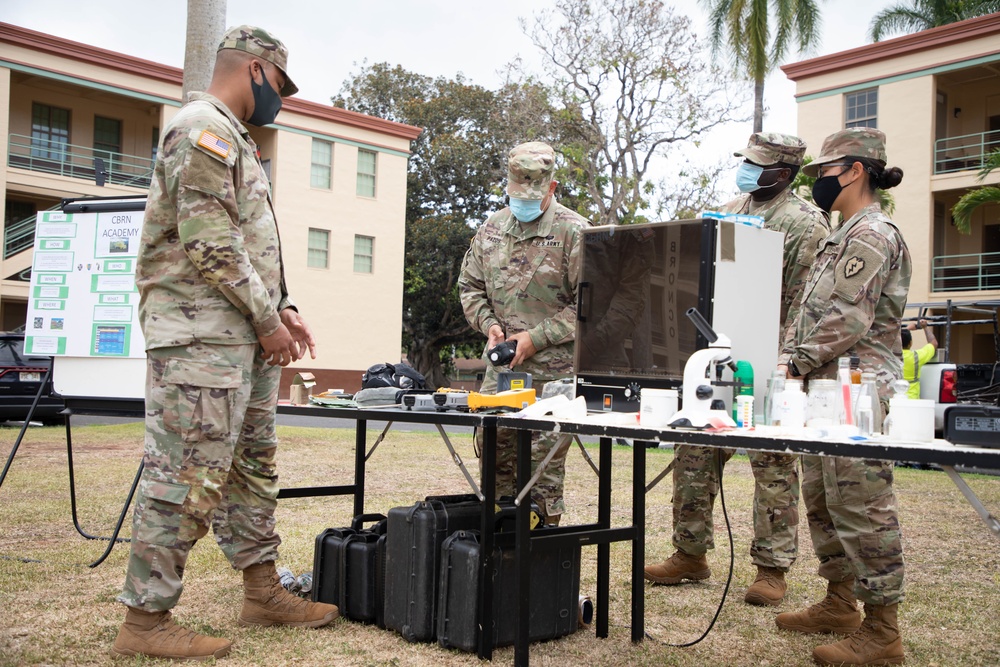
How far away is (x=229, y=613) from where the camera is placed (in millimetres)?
4301

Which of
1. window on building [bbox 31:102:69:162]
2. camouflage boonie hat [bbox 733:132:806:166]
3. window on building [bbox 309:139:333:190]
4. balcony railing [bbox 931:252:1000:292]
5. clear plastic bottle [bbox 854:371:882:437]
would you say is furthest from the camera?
window on building [bbox 309:139:333:190]

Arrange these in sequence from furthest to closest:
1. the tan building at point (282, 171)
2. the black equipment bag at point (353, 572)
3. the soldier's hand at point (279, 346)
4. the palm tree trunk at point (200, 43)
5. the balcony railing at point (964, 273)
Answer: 1. the tan building at point (282, 171)
2. the balcony railing at point (964, 273)
3. the palm tree trunk at point (200, 43)
4. the black equipment bag at point (353, 572)
5. the soldier's hand at point (279, 346)

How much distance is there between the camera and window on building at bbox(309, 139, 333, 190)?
87.0 ft

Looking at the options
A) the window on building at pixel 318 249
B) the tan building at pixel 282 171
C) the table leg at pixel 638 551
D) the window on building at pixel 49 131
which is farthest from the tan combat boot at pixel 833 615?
the window on building at pixel 49 131

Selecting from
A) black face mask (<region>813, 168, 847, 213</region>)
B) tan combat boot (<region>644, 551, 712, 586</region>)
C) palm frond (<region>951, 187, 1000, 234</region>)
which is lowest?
tan combat boot (<region>644, 551, 712, 586</region>)

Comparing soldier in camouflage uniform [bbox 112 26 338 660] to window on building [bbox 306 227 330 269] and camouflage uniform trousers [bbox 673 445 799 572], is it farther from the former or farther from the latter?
window on building [bbox 306 227 330 269]

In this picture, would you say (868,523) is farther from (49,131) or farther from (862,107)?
(49,131)

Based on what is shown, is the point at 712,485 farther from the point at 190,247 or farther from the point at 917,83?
the point at 917,83

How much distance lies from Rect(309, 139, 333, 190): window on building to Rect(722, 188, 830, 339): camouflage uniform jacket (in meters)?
23.1

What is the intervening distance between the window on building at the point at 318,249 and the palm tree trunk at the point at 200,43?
1876 cm

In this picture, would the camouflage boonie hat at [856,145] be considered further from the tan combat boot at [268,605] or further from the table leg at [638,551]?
the tan combat boot at [268,605]

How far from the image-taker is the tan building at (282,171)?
2262 cm

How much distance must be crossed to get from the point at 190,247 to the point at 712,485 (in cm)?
310

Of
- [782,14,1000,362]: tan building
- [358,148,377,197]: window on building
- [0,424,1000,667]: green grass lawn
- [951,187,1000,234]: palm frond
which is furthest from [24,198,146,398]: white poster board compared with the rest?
[358,148,377,197]: window on building
